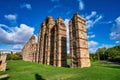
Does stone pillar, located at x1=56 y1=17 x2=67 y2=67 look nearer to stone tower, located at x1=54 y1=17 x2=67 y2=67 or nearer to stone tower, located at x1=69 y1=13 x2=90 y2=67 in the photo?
stone tower, located at x1=54 y1=17 x2=67 y2=67

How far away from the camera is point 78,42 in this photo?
743 inches

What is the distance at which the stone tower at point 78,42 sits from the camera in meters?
18.4

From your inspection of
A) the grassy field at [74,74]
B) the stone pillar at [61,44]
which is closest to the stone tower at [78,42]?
the grassy field at [74,74]

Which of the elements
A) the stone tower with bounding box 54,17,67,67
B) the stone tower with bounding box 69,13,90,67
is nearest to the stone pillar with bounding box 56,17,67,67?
the stone tower with bounding box 54,17,67,67

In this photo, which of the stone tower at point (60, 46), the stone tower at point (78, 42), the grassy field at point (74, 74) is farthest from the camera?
the stone tower at point (60, 46)

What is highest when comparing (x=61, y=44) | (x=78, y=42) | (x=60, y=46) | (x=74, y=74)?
(x=61, y=44)

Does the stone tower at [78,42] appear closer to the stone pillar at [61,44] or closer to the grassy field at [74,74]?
the grassy field at [74,74]

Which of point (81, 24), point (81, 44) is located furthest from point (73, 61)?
point (81, 24)

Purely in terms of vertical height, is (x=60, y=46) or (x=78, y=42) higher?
(x=78, y=42)

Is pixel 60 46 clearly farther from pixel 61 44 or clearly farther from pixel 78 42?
pixel 78 42

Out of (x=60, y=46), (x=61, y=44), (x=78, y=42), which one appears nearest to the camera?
(x=78, y=42)

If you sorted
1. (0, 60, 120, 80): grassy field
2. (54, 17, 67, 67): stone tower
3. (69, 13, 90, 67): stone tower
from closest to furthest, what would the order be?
(0, 60, 120, 80): grassy field → (69, 13, 90, 67): stone tower → (54, 17, 67, 67): stone tower

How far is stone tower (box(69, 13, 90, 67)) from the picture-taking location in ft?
60.4

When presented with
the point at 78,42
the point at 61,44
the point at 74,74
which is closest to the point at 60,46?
the point at 61,44
